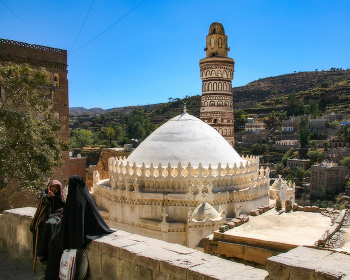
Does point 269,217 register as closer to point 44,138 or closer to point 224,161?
point 224,161

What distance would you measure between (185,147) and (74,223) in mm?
8323

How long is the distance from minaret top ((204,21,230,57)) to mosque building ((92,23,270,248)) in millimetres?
8643

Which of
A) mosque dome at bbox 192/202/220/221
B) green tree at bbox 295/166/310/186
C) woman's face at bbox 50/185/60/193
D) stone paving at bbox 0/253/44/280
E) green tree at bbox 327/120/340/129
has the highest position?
green tree at bbox 327/120/340/129

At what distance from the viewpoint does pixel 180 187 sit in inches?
437

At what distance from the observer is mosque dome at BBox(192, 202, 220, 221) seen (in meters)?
10.1

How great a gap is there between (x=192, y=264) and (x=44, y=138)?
9045mm

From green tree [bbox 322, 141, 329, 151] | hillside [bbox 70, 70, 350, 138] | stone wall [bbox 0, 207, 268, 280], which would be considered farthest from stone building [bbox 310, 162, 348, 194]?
stone wall [bbox 0, 207, 268, 280]

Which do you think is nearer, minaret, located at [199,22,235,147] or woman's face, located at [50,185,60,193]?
woman's face, located at [50,185,60,193]

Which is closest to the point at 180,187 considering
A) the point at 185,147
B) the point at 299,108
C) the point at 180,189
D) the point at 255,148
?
the point at 180,189

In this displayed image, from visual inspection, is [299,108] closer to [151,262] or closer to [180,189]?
[180,189]

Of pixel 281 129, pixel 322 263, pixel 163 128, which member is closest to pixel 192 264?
pixel 322 263

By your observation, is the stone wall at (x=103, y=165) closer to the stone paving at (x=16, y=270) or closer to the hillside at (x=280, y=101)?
the stone paving at (x=16, y=270)

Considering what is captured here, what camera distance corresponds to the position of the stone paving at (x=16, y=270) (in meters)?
4.84

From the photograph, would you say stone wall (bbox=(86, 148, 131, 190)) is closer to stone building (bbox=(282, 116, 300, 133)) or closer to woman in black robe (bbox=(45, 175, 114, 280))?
woman in black robe (bbox=(45, 175, 114, 280))
